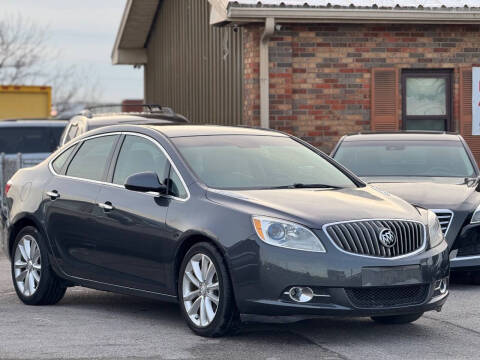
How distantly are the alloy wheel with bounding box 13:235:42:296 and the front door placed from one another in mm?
928

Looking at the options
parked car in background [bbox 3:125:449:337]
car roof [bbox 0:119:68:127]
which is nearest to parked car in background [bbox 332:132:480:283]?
parked car in background [bbox 3:125:449:337]

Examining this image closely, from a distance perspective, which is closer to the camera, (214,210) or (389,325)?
(214,210)

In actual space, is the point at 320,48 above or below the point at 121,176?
above

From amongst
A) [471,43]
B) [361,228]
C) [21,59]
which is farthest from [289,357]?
[21,59]

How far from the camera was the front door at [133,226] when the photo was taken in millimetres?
8414

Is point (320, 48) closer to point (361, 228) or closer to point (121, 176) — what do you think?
point (121, 176)

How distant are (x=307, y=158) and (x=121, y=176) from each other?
1528 mm

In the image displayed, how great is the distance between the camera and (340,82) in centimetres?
1791

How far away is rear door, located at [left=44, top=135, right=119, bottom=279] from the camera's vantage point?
9.23 metres

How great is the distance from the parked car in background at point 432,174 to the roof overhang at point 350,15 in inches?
147

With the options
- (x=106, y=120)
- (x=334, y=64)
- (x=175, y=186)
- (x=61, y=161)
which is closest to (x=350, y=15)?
(x=334, y=64)

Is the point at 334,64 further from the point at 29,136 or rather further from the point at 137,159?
the point at 137,159

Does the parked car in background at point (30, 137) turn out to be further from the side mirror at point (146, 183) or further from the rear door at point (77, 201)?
the side mirror at point (146, 183)

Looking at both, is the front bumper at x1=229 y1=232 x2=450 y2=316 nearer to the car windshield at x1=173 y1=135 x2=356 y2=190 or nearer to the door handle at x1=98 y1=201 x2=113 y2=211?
the car windshield at x1=173 y1=135 x2=356 y2=190
